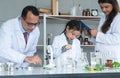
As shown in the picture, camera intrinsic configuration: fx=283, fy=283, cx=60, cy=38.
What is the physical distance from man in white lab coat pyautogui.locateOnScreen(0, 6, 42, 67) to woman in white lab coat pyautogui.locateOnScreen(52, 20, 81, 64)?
22cm

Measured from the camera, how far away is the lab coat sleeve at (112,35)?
236 centimetres

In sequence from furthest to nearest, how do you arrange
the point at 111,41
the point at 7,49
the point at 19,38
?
1. the point at 111,41
2. the point at 19,38
3. the point at 7,49

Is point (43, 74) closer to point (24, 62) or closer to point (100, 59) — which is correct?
point (24, 62)

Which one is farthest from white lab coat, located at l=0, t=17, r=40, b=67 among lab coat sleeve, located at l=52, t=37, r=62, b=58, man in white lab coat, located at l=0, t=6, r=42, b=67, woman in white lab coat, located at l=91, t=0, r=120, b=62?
woman in white lab coat, located at l=91, t=0, r=120, b=62

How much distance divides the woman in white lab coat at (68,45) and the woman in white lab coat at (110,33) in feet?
0.57

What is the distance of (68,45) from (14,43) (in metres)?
0.45

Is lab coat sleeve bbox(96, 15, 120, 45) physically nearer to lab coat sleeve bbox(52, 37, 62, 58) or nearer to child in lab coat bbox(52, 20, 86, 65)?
child in lab coat bbox(52, 20, 86, 65)

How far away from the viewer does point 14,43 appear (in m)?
2.27

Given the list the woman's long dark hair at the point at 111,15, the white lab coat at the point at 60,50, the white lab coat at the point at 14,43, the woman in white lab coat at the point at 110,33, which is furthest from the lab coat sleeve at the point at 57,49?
the woman's long dark hair at the point at 111,15

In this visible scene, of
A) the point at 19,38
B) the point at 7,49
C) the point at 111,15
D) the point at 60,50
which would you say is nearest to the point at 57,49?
the point at 60,50

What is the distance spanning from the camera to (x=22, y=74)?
167 cm

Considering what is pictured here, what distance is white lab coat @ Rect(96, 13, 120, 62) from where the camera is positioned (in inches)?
93.0

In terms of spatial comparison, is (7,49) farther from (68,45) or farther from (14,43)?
(68,45)

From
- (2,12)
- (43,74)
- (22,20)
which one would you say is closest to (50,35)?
(2,12)
